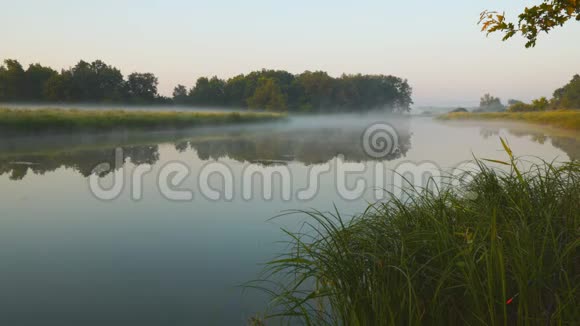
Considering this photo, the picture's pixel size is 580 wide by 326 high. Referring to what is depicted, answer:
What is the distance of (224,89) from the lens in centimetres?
6919

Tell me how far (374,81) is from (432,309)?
87.1 m

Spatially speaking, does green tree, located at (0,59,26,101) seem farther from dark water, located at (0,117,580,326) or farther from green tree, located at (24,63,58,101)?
dark water, located at (0,117,580,326)

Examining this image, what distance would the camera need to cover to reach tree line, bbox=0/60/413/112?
3859cm

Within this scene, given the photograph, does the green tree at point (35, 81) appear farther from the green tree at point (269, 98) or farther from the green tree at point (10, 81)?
the green tree at point (269, 98)

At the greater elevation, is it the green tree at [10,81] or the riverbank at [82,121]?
the green tree at [10,81]

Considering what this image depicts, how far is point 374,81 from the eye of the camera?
8531 centimetres

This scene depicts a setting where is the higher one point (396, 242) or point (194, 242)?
point (396, 242)

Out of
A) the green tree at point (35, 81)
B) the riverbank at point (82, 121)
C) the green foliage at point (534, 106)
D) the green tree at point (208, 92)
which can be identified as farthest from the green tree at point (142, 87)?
the green foliage at point (534, 106)

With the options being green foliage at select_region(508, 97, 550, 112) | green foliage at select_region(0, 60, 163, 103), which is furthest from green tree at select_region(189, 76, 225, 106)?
green foliage at select_region(508, 97, 550, 112)

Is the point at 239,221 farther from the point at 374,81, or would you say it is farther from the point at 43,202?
the point at 374,81

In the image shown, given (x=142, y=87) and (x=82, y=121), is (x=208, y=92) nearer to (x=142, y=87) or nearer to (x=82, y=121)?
(x=142, y=87)

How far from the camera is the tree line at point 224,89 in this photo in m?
38.6

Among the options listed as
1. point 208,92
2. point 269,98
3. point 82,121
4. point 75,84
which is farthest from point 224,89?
point 82,121

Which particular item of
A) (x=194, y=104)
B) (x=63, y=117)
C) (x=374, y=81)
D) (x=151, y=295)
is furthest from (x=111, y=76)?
(x=374, y=81)
